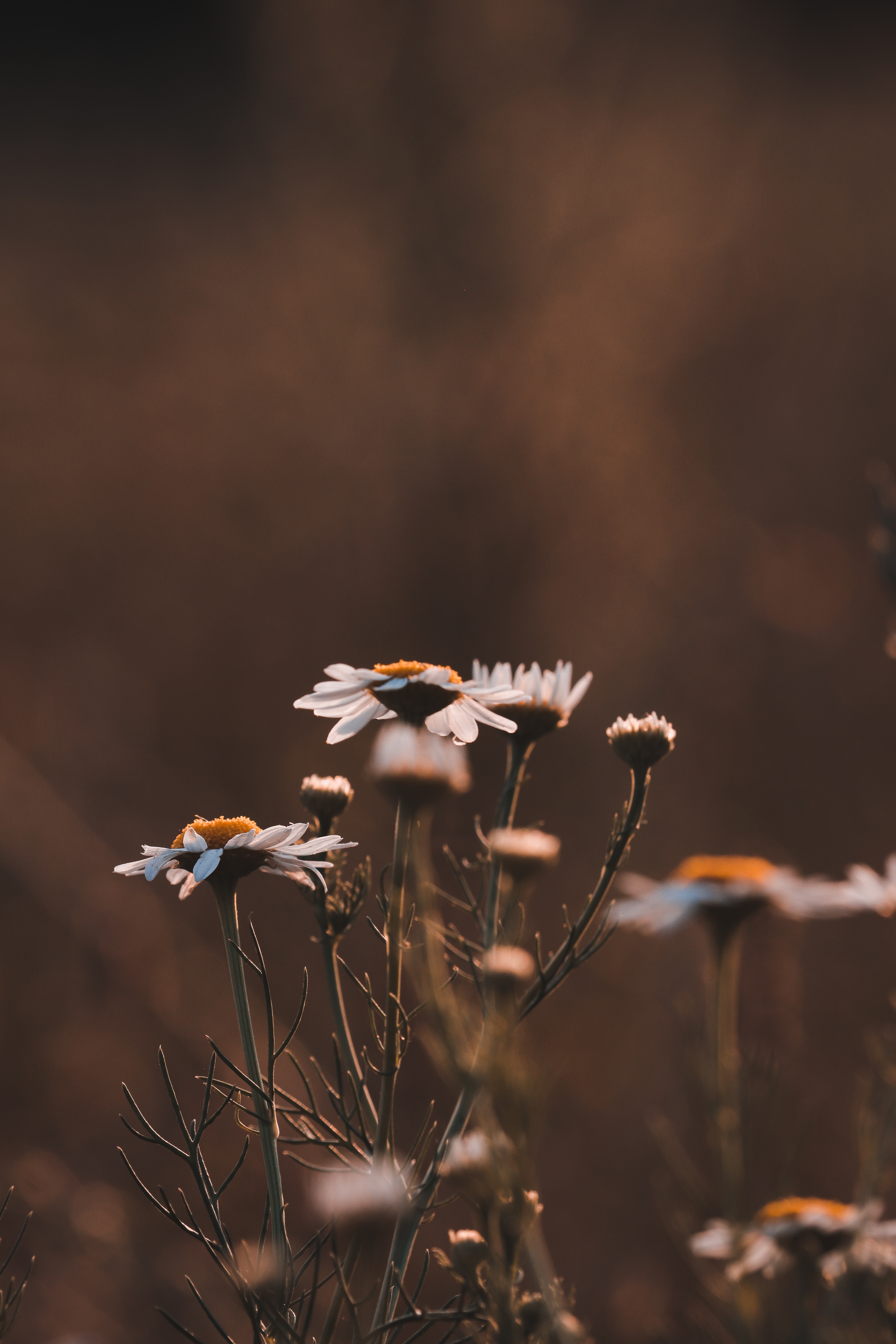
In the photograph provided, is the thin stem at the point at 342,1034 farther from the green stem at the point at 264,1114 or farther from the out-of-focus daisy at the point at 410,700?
the out-of-focus daisy at the point at 410,700

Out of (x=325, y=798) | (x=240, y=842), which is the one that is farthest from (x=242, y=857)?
(x=325, y=798)

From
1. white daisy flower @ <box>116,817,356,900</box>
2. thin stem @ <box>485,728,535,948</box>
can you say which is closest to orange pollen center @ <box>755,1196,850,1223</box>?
thin stem @ <box>485,728,535,948</box>

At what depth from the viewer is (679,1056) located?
280cm

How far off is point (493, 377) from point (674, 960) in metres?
2.14

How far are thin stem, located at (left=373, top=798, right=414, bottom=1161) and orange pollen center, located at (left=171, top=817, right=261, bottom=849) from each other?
20 cm

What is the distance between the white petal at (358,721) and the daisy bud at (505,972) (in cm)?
37

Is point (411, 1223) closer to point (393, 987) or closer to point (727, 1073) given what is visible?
point (393, 987)

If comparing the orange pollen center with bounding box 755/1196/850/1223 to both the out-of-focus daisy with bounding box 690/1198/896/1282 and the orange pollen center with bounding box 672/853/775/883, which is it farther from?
the orange pollen center with bounding box 672/853/775/883

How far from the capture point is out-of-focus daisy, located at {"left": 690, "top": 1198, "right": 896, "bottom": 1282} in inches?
19.6

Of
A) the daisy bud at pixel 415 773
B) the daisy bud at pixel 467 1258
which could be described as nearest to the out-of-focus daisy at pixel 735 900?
the daisy bud at pixel 415 773

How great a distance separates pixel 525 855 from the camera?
54 cm

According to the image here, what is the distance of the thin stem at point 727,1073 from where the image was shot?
431 millimetres

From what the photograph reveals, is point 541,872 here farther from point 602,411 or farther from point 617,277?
point 617,277

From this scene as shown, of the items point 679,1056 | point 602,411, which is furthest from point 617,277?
point 679,1056
